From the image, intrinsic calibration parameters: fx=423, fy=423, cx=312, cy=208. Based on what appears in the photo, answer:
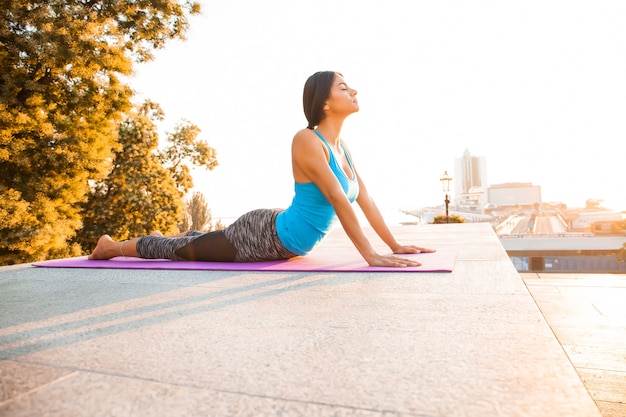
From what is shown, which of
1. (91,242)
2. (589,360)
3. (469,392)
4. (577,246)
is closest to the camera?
(469,392)

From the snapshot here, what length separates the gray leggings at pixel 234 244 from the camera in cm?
251

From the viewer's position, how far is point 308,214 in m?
2.38

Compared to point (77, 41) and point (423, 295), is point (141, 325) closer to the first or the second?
point (423, 295)

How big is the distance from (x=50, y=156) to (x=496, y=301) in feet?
26.5

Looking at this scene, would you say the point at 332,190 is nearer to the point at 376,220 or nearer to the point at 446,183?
the point at 376,220

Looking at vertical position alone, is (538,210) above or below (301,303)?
above

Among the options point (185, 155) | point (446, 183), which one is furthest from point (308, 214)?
point (446, 183)

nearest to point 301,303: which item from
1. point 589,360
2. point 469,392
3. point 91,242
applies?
point 469,392

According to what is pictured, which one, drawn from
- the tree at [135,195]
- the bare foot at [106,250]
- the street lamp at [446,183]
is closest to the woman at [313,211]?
the bare foot at [106,250]

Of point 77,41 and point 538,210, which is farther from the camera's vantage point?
point 538,210

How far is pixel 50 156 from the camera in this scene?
7.41m

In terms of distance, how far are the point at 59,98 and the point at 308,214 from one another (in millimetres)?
7347

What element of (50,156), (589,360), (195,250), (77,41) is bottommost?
(589,360)

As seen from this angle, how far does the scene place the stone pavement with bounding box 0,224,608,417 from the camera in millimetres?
696
